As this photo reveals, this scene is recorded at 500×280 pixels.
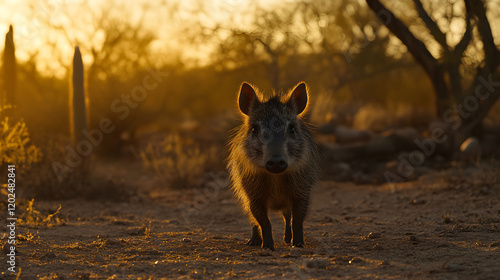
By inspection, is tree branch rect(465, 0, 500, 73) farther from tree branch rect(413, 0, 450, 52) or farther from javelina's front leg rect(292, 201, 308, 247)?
javelina's front leg rect(292, 201, 308, 247)

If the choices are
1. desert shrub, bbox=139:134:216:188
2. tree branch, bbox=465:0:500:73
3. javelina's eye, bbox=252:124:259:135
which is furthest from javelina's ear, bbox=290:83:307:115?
tree branch, bbox=465:0:500:73

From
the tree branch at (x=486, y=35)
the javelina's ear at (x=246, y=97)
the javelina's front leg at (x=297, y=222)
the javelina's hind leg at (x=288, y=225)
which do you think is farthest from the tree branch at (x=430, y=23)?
the javelina's front leg at (x=297, y=222)

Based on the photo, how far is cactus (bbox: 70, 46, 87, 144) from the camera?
10.1 m

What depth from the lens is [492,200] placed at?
8070 mm

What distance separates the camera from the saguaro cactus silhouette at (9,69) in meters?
9.28

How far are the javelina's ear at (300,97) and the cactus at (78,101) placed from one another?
518 centimetres

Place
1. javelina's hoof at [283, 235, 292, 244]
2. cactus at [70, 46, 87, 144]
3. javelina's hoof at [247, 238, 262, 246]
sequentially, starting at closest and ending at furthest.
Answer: javelina's hoof at [247, 238, 262, 246] < javelina's hoof at [283, 235, 292, 244] < cactus at [70, 46, 87, 144]

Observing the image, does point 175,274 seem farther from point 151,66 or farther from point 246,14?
point 151,66

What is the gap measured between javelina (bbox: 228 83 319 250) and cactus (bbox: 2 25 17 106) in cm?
→ 509

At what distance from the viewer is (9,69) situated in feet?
31.2

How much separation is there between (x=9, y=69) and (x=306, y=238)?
238 inches

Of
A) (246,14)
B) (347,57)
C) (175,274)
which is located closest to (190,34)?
(246,14)

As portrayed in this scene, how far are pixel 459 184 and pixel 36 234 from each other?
21.2ft

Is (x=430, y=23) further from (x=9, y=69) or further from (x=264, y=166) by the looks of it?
(x=9, y=69)
